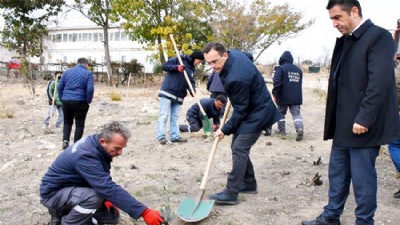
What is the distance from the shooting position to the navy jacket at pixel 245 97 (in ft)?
12.3

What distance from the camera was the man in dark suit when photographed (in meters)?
2.84

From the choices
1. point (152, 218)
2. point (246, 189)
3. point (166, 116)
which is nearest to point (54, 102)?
point (166, 116)

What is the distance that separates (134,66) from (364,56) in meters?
23.8

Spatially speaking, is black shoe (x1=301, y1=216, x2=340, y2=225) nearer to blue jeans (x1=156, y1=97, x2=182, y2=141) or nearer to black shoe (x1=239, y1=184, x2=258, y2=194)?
black shoe (x1=239, y1=184, x2=258, y2=194)

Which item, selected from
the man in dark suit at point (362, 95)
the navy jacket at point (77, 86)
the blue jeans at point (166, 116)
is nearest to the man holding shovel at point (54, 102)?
the navy jacket at point (77, 86)

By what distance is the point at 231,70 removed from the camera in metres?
3.79

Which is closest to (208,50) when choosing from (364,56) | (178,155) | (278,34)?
(364,56)

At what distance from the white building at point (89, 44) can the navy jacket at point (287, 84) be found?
3634 centimetres

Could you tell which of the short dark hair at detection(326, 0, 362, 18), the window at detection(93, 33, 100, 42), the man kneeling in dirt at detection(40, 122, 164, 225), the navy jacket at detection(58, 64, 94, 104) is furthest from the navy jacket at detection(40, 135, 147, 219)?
the window at detection(93, 33, 100, 42)

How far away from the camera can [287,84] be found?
7.57 m

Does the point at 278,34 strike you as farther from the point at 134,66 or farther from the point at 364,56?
the point at 364,56

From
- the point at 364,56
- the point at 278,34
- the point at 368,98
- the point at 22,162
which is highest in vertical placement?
the point at 278,34

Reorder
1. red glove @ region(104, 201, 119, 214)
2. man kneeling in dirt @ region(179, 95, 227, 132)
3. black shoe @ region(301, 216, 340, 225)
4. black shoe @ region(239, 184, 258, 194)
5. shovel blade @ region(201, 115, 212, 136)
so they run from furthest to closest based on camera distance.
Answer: man kneeling in dirt @ region(179, 95, 227, 132) < shovel blade @ region(201, 115, 212, 136) < black shoe @ region(239, 184, 258, 194) < red glove @ region(104, 201, 119, 214) < black shoe @ region(301, 216, 340, 225)

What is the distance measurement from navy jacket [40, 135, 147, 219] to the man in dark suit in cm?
159
